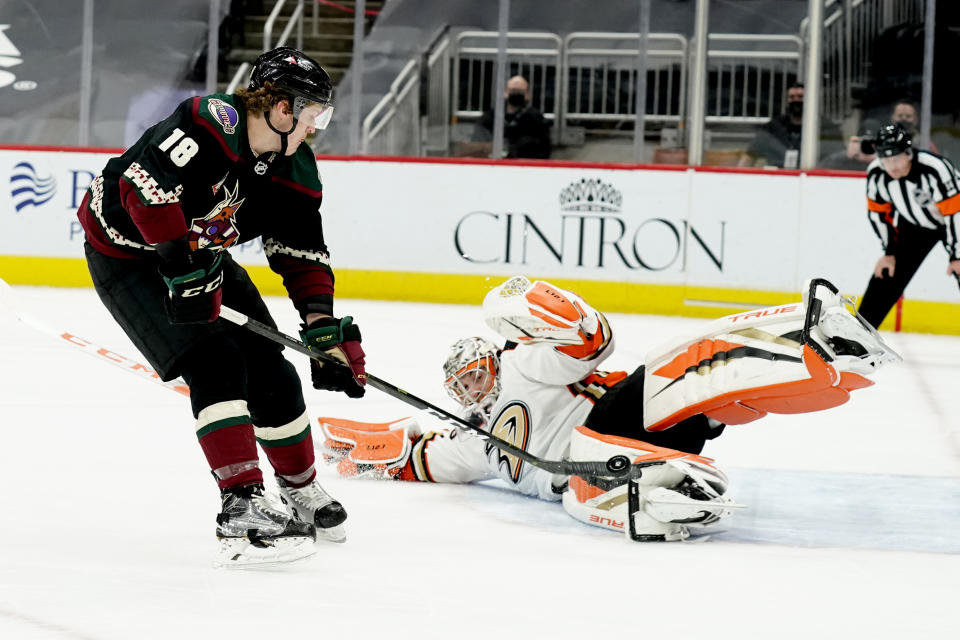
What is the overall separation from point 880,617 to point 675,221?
514cm

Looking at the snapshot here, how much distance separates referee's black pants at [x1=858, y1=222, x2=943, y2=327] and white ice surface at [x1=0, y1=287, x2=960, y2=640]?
2.06m

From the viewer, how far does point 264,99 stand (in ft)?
7.43

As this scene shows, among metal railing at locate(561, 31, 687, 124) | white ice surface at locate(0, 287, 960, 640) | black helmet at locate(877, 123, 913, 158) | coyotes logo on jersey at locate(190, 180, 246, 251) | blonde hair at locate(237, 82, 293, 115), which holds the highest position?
metal railing at locate(561, 31, 687, 124)

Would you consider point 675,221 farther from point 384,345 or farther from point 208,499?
point 208,499

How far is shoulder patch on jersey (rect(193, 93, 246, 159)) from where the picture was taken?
7.34 feet

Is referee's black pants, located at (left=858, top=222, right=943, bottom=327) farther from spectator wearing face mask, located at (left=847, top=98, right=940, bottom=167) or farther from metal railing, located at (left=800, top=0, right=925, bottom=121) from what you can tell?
metal railing, located at (left=800, top=0, right=925, bottom=121)

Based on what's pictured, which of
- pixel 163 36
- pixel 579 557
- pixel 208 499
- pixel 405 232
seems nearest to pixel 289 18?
pixel 163 36

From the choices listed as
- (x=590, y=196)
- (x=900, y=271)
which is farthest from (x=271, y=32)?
(x=900, y=271)

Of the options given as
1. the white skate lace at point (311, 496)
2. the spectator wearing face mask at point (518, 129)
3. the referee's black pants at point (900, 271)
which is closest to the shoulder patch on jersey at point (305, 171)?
the white skate lace at point (311, 496)

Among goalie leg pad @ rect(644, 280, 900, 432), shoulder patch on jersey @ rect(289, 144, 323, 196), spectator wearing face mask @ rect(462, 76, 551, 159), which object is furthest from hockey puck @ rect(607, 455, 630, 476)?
spectator wearing face mask @ rect(462, 76, 551, 159)

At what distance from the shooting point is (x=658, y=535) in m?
2.52

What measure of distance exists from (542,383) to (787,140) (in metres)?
4.77

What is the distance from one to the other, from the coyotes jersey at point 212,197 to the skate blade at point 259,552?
50 centimetres

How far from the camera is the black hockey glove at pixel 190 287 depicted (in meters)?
2.17
